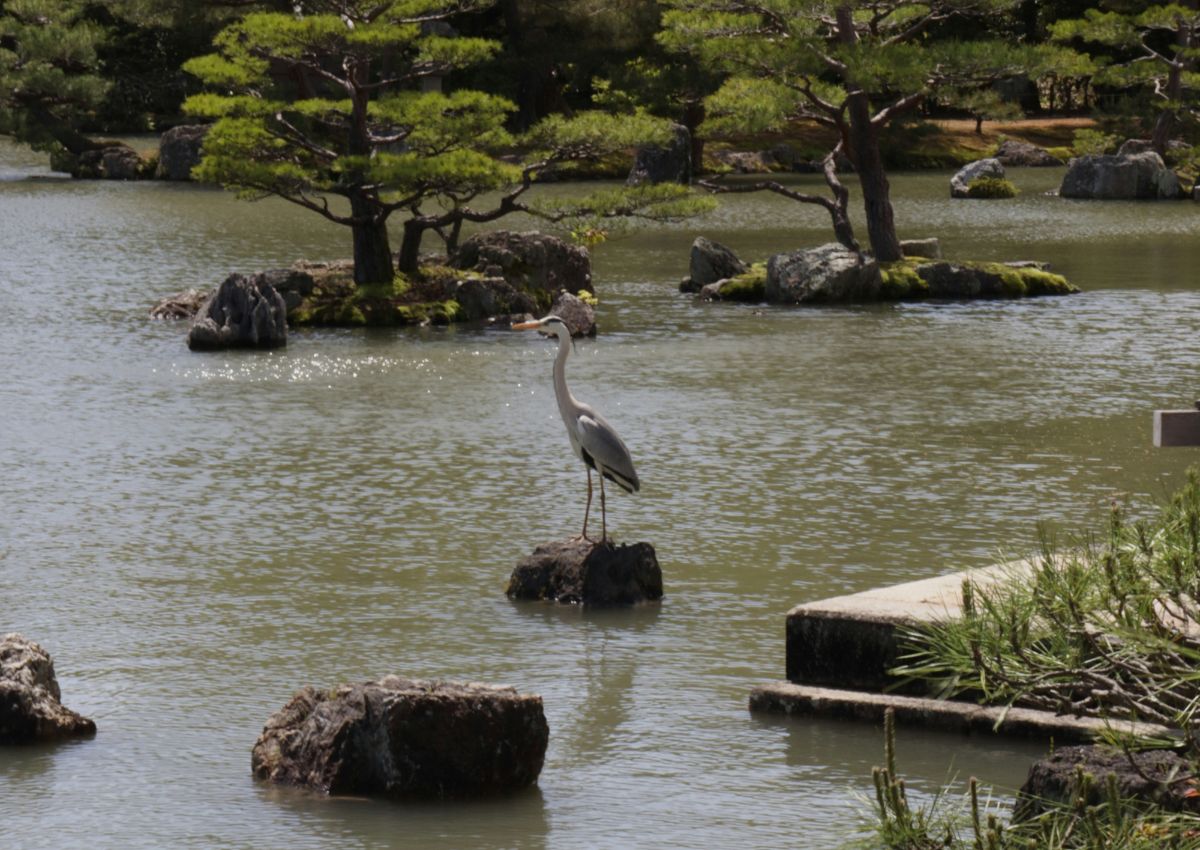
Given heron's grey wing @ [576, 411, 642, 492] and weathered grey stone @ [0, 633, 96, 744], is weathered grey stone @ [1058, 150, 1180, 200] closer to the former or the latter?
heron's grey wing @ [576, 411, 642, 492]

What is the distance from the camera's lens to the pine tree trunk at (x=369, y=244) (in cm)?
2019

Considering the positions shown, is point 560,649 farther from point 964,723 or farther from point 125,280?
point 125,280

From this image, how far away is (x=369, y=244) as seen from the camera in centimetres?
2033

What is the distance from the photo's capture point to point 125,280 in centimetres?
2348

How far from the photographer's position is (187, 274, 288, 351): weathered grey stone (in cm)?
1814

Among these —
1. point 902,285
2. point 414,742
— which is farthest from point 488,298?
point 414,742

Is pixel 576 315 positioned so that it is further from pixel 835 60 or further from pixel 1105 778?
pixel 1105 778

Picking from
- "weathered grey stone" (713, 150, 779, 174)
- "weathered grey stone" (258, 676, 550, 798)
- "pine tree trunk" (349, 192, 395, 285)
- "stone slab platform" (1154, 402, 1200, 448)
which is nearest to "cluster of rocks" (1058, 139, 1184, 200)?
"weathered grey stone" (713, 150, 779, 174)

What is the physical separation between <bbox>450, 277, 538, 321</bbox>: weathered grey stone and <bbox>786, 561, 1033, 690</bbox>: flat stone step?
496 inches

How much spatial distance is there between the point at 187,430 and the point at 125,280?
387 inches

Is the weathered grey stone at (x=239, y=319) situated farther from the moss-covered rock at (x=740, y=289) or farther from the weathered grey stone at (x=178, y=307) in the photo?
the moss-covered rock at (x=740, y=289)

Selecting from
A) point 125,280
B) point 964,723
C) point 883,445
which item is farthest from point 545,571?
point 125,280

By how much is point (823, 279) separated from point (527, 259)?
3261 millimetres

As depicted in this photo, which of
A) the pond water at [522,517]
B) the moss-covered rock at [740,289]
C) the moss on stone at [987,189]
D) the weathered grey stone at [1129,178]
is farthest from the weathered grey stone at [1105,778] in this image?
the weathered grey stone at [1129,178]
